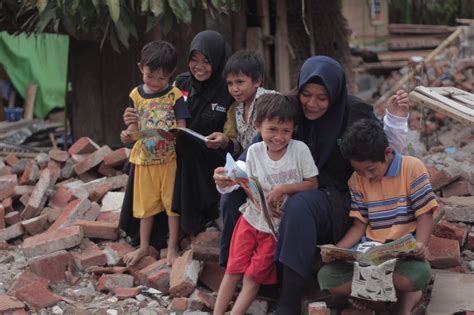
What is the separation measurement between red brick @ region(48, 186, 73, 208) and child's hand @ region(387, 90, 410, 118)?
283cm

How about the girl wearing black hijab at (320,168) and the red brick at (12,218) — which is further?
the red brick at (12,218)

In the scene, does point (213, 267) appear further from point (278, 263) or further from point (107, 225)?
point (107, 225)

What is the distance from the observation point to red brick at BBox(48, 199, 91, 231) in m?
5.32

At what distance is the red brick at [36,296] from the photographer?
4301 mm

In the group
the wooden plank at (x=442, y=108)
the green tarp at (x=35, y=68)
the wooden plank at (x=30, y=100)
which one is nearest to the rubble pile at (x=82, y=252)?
the wooden plank at (x=442, y=108)

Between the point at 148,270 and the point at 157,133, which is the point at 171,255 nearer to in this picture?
the point at 148,270

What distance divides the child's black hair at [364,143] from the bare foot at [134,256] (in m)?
1.70

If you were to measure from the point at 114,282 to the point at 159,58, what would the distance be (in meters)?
1.40

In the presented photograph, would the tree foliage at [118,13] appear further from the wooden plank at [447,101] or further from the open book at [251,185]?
the open book at [251,185]

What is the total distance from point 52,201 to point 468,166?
3.51 meters

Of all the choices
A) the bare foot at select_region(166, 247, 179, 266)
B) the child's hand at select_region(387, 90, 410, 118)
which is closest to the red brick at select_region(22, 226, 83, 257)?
the bare foot at select_region(166, 247, 179, 266)

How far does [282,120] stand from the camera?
3.71 meters

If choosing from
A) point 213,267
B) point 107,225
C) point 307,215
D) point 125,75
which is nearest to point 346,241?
point 307,215

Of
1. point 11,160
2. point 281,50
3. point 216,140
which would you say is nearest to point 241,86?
point 216,140
